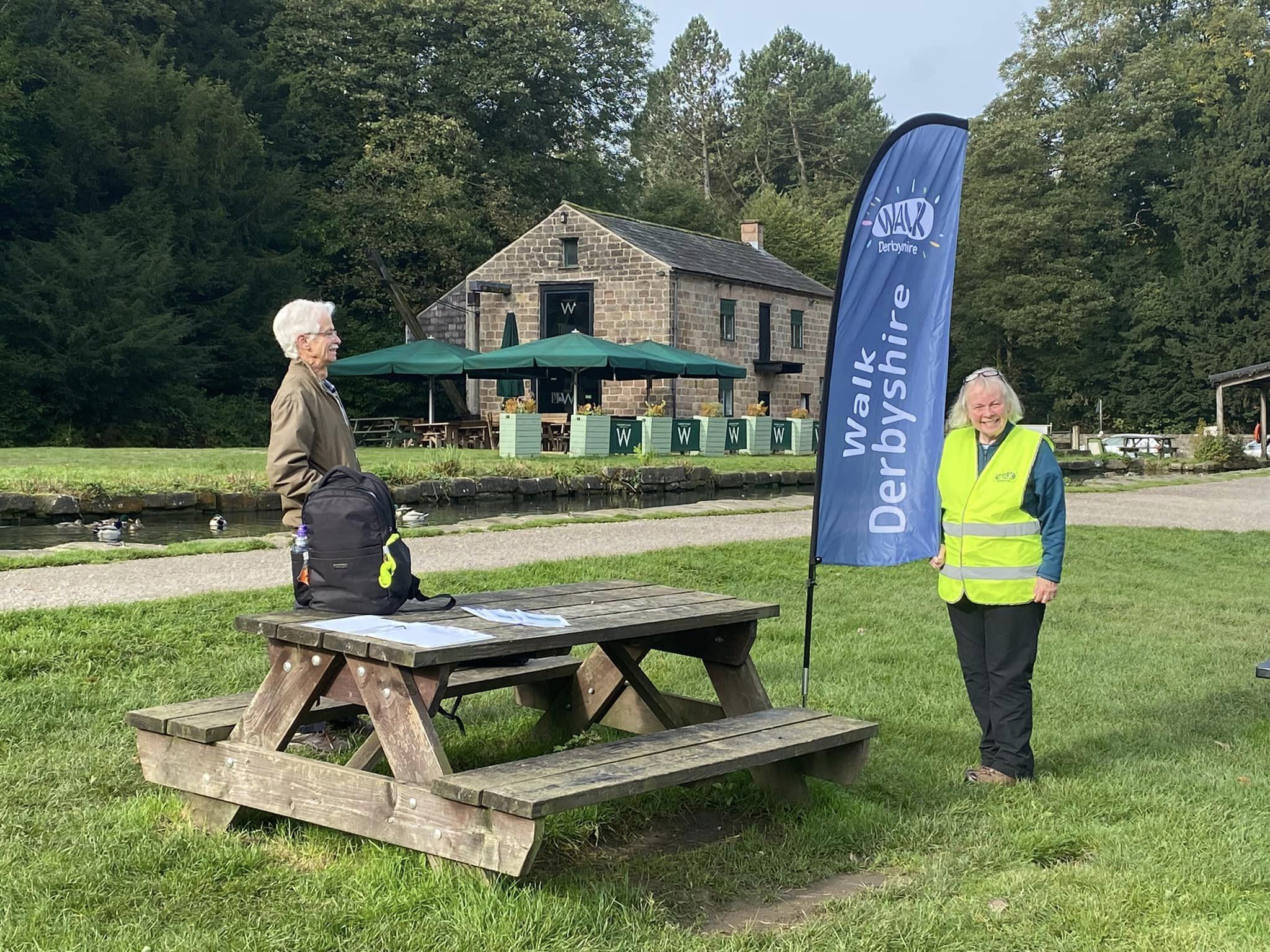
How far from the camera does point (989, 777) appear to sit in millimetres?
4934

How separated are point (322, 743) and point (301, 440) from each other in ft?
4.21

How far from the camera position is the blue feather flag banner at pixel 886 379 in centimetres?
536

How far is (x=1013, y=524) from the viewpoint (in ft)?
16.3

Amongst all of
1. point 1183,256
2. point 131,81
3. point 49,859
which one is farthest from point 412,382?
point 49,859

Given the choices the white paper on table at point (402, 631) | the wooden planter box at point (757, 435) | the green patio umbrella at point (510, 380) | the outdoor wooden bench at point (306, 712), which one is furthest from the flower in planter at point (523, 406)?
the white paper on table at point (402, 631)

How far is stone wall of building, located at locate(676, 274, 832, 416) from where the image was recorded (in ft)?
115

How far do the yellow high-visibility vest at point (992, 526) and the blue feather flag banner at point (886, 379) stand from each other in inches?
7.9

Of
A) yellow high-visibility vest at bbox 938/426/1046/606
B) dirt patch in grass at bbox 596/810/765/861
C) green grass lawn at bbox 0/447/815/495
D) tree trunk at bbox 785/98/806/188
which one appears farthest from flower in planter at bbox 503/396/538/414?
tree trunk at bbox 785/98/806/188

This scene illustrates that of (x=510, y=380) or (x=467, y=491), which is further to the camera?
(x=510, y=380)

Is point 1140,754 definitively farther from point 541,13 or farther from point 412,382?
point 541,13

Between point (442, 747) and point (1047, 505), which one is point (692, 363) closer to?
point (1047, 505)

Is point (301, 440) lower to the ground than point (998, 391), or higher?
lower

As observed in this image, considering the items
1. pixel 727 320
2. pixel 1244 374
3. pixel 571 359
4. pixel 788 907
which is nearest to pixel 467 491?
pixel 571 359

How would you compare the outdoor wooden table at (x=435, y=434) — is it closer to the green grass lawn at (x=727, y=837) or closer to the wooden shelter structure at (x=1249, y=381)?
the green grass lawn at (x=727, y=837)
